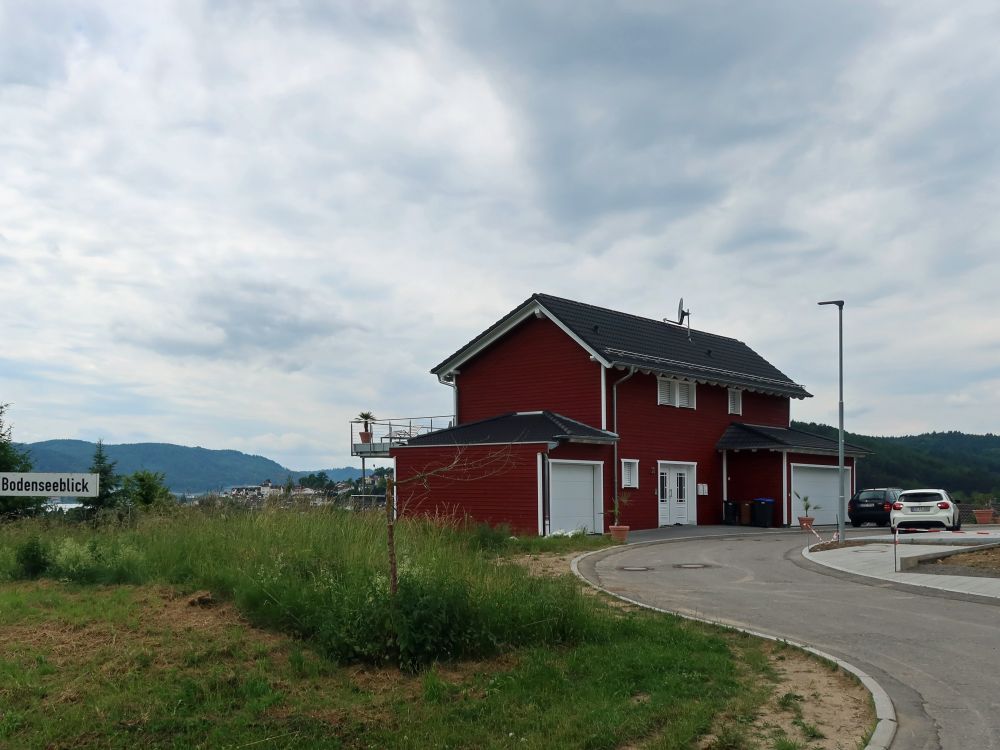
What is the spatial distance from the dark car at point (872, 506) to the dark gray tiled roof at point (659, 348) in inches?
228

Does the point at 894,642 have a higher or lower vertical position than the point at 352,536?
lower

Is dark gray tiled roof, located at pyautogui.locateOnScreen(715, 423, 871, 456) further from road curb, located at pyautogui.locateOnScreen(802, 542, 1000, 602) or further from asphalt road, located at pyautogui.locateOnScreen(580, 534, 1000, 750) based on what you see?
asphalt road, located at pyautogui.locateOnScreen(580, 534, 1000, 750)

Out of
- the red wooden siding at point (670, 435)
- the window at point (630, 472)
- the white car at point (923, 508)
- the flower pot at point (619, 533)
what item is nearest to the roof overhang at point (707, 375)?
the red wooden siding at point (670, 435)

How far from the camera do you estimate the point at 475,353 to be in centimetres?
3456

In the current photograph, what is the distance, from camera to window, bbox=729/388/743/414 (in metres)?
37.2

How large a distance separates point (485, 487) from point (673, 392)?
9039 mm

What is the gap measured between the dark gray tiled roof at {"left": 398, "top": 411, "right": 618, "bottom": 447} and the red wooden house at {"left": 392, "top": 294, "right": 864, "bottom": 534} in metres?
0.07

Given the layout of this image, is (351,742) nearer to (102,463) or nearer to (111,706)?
(111,706)

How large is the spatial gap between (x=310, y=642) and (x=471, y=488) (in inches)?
813

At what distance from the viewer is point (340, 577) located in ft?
32.2

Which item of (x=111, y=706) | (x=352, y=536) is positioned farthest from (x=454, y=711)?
(x=352, y=536)

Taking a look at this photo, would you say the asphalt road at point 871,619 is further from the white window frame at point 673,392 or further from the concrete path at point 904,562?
the white window frame at point 673,392

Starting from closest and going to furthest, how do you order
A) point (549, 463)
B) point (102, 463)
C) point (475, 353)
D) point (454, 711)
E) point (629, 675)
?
point (454, 711)
point (629, 675)
point (549, 463)
point (102, 463)
point (475, 353)

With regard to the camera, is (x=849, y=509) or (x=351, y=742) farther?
(x=849, y=509)
